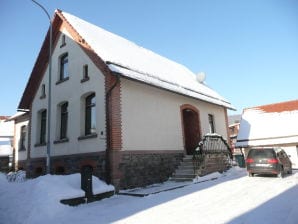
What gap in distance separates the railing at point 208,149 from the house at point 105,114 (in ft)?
3.98

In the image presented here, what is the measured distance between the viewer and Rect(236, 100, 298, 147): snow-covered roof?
22.4m

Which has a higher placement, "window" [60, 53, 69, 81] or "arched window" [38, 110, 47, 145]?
"window" [60, 53, 69, 81]

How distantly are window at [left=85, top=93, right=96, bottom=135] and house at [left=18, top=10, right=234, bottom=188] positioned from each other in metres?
0.02

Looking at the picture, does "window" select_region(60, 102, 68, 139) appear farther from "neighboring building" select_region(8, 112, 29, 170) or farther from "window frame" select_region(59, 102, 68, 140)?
"neighboring building" select_region(8, 112, 29, 170)

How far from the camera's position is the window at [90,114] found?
12.8 m

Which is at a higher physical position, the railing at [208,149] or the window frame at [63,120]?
the window frame at [63,120]

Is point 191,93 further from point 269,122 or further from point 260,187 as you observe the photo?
point 269,122

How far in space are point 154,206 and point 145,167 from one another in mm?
4414

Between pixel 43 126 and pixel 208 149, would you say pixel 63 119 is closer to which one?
pixel 43 126

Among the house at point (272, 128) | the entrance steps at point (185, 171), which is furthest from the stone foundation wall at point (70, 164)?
the house at point (272, 128)

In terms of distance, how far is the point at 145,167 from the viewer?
484 inches

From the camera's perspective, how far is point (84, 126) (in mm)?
13070

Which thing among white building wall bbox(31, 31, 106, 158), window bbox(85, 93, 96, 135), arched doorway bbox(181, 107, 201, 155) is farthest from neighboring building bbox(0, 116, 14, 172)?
arched doorway bbox(181, 107, 201, 155)

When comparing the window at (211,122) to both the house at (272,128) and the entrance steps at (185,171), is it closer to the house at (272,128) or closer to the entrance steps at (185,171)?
the entrance steps at (185,171)
